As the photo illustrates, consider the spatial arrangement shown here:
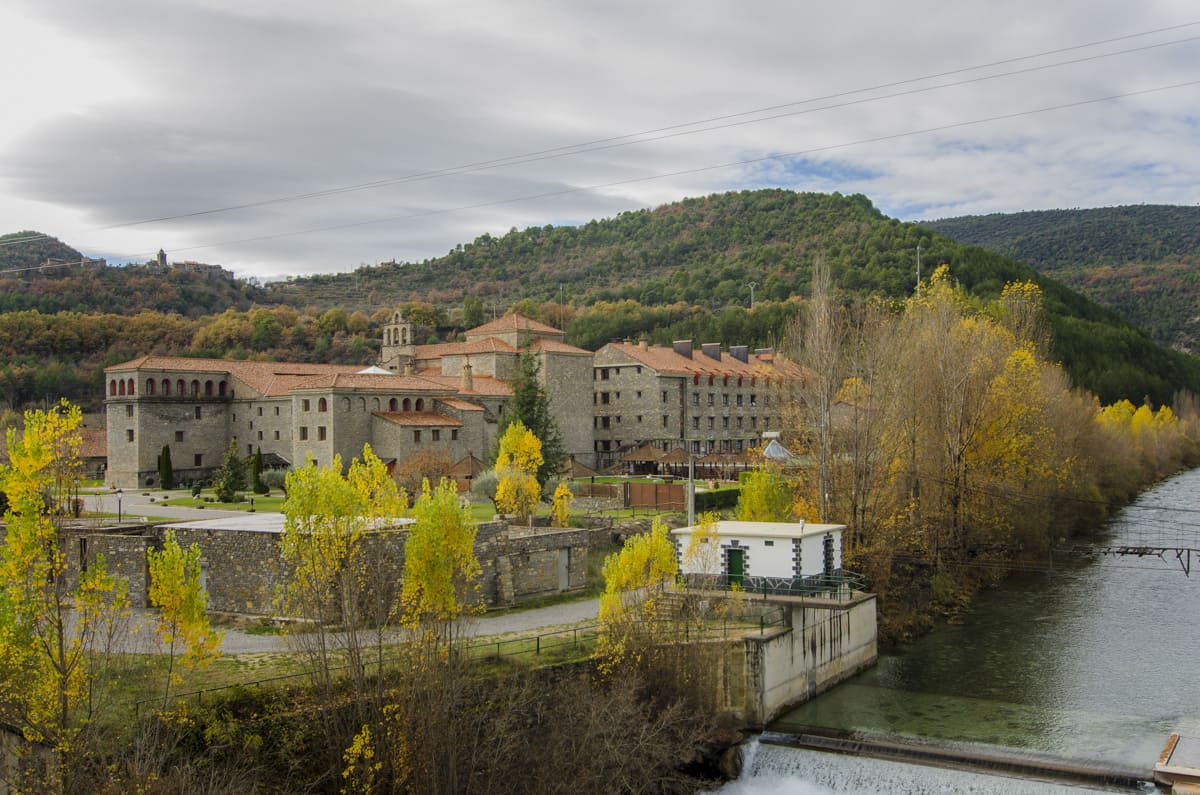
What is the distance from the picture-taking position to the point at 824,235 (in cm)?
13288

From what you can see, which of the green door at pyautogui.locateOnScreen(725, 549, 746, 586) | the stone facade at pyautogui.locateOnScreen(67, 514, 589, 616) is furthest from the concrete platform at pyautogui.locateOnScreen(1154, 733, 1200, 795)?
the stone facade at pyautogui.locateOnScreen(67, 514, 589, 616)

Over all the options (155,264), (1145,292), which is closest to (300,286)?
(155,264)

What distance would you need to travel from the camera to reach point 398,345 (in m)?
71.2

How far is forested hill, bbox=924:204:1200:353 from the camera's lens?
149125 millimetres

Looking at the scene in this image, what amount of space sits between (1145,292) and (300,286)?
128 meters

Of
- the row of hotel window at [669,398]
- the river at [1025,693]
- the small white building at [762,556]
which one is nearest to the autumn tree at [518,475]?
the small white building at [762,556]

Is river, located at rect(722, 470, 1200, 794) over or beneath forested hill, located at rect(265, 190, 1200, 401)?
beneath

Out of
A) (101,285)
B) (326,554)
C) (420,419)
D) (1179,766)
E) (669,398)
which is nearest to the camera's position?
(326,554)

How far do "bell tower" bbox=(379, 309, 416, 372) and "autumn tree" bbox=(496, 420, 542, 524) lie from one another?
2993 centimetres

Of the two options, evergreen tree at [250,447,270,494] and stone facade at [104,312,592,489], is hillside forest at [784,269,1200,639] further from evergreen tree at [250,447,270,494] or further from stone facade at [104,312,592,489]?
evergreen tree at [250,447,270,494]

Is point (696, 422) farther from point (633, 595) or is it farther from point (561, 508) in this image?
point (633, 595)

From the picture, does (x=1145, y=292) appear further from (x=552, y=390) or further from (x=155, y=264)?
(x=155, y=264)

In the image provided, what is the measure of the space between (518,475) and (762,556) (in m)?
11.4

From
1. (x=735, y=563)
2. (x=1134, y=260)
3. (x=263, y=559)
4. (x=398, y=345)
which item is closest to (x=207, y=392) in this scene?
(x=398, y=345)
